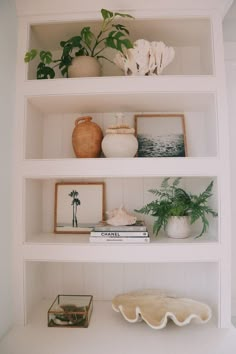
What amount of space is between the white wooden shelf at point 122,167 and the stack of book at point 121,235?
0.28 m

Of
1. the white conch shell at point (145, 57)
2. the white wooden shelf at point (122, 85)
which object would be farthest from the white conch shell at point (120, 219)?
the white conch shell at point (145, 57)

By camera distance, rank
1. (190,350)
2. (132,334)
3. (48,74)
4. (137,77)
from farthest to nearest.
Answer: (48,74) → (137,77) → (132,334) → (190,350)

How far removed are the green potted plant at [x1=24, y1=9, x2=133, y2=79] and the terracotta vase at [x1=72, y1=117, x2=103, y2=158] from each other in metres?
0.29

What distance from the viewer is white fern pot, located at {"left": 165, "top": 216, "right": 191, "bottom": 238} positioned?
1.45 meters

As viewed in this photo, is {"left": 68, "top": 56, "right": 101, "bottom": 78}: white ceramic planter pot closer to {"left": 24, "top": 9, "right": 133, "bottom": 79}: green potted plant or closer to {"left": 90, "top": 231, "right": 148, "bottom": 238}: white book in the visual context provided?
{"left": 24, "top": 9, "right": 133, "bottom": 79}: green potted plant

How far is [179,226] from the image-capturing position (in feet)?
4.76

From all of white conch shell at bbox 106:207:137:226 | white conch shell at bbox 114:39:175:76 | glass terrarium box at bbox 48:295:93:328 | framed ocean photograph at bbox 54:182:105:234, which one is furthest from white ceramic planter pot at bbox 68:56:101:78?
glass terrarium box at bbox 48:295:93:328

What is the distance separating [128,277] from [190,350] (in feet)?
1.81

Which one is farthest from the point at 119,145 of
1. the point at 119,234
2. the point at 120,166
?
the point at 119,234

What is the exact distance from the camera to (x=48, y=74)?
149 centimetres

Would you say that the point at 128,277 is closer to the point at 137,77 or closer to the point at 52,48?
the point at 137,77
